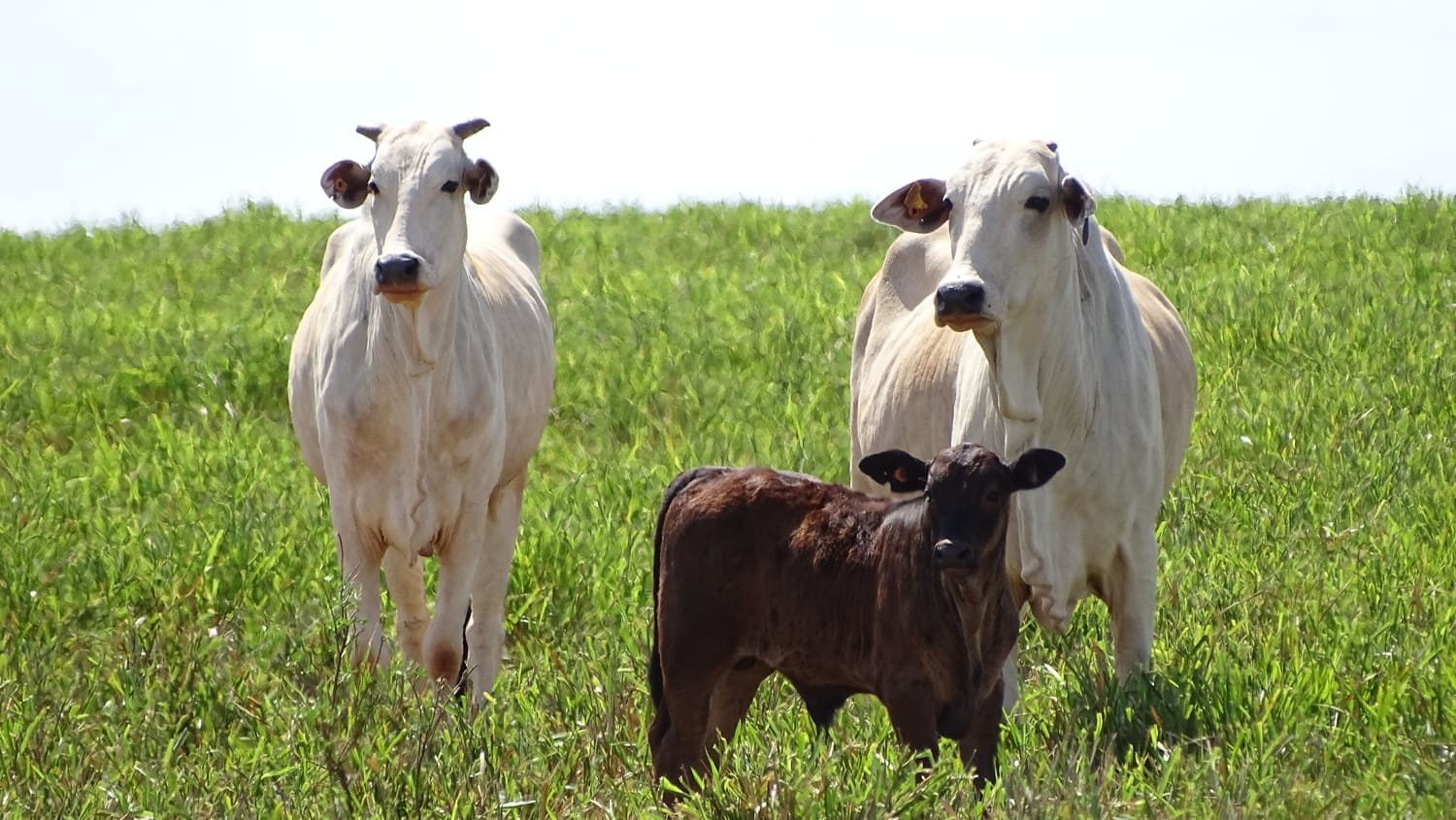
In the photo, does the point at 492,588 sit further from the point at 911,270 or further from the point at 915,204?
the point at 915,204

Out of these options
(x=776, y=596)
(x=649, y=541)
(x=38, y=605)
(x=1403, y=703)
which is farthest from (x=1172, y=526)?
(x=38, y=605)

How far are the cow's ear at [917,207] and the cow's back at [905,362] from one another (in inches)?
25.5

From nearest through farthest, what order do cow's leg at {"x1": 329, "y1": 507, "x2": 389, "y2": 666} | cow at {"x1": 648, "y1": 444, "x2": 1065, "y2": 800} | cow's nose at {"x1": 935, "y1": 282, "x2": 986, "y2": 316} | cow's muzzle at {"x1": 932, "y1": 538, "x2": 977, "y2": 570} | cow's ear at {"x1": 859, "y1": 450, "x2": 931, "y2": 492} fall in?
cow's muzzle at {"x1": 932, "y1": 538, "x2": 977, "y2": 570}, cow at {"x1": 648, "y1": 444, "x2": 1065, "y2": 800}, cow's ear at {"x1": 859, "y1": 450, "x2": 931, "y2": 492}, cow's nose at {"x1": 935, "y1": 282, "x2": 986, "y2": 316}, cow's leg at {"x1": 329, "y1": 507, "x2": 389, "y2": 666}

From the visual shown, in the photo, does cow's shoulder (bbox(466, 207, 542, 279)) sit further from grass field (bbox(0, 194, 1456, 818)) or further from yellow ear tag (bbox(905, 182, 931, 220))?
yellow ear tag (bbox(905, 182, 931, 220))

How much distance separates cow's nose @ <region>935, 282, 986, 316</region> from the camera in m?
5.06

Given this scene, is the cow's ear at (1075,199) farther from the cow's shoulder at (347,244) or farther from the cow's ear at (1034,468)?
the cow's shoulder at (347,244)

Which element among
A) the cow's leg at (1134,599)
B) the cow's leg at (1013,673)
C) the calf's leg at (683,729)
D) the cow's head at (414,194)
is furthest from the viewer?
the cow's head at (414,194)

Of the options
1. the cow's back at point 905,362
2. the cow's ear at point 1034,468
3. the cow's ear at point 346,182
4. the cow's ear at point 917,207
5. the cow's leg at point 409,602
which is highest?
the cow's ear at point 917,207

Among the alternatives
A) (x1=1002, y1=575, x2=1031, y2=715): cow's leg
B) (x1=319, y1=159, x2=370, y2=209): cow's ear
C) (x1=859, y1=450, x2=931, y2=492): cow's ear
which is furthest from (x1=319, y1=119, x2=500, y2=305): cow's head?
(x1=1002, y1=575, x2=1031, y2=715): cow's leg

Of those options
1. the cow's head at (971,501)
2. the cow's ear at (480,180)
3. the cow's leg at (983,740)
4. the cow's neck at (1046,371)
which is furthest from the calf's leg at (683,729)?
the cow's ear at (480,180)

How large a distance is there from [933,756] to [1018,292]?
1.50 m

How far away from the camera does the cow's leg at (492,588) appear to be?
23.2ft

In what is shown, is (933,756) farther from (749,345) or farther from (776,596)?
(749,345)

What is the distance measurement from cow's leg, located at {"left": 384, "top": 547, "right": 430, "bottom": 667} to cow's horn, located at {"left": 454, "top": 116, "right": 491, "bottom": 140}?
147 centimetres
